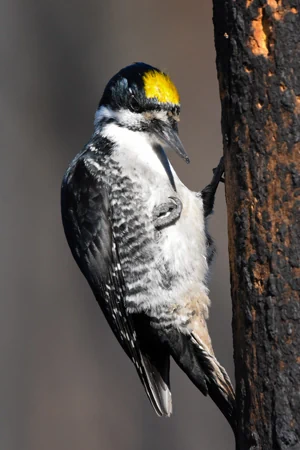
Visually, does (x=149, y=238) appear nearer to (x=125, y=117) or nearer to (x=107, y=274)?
(x=107, y=274)

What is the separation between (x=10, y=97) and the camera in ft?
21.5

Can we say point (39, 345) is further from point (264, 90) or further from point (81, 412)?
point (264, 90)

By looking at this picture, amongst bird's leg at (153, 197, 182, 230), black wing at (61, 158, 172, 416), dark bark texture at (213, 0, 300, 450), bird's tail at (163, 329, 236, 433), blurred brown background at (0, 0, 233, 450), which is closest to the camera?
dark bark texture at (213, 0, 300, 450)

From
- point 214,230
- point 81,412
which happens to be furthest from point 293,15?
point 81,412

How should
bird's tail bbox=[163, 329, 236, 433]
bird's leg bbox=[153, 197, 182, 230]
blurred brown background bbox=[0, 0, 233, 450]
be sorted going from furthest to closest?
blurred brown background bbox=[0, 0, 233, 450], bird's leg bbox=[153, 197, 182, 230], bird's tail bbox=[163, 329, 236, 433]

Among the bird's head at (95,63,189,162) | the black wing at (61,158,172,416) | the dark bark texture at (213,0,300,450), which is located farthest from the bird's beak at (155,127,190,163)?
the dark bark texture at (213,0,300,450)

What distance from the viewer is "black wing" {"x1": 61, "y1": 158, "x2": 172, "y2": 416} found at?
12.2 ft

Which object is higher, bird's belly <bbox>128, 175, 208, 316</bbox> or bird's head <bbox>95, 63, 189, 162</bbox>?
bird's head <bbox>95, 63, 189, 162</bbox>

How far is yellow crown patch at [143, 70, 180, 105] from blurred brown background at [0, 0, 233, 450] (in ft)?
7.94

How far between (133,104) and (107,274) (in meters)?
0.74

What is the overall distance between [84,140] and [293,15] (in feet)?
13.4

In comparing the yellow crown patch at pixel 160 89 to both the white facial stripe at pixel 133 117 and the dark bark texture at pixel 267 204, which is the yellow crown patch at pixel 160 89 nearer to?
the white facial stripe at pixel 133 117

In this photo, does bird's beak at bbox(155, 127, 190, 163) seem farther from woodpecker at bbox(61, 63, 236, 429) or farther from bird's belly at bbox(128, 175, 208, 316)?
bird's belly at bbox(128, 175, 208, 316)

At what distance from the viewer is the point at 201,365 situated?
3.65 m
